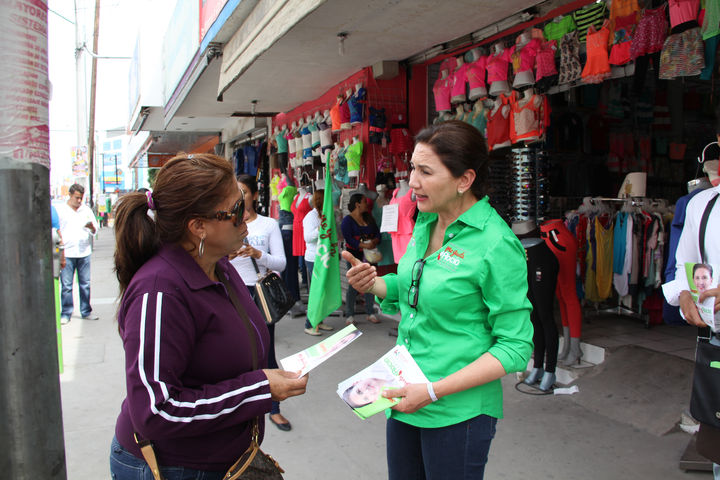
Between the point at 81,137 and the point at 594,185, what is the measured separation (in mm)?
16130

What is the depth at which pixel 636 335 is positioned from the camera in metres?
5.89

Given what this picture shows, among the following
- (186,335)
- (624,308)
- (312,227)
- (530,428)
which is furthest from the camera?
(312,227)

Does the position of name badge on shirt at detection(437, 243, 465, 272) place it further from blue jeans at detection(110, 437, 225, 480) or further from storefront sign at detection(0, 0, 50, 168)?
storefront sign at detection(0, 0, 50, 168)

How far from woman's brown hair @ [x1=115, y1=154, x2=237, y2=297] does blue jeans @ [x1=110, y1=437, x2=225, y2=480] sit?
0.52m

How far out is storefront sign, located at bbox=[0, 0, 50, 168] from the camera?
1.57 meters

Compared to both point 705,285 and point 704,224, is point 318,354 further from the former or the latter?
point 704,224

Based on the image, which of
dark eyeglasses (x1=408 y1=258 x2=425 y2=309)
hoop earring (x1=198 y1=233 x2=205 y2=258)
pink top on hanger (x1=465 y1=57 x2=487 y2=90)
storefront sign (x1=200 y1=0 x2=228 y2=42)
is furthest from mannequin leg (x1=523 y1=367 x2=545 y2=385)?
storefront sign (x1=200 y1=0 x2=228 y2=42)

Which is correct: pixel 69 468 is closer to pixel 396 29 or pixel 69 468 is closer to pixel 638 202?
pixel 396 29

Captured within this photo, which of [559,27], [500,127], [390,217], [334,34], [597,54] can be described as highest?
[334,34]

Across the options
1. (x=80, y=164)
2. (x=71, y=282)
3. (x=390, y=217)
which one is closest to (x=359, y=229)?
(x=390, y=217)

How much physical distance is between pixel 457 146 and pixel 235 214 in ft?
2.77

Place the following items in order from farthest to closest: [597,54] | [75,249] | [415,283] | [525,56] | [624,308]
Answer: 1. [75,249]
2. [624,308]
3. [525,56]
4. [597,54]
5. [415,283]

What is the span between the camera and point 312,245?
25.4 ft

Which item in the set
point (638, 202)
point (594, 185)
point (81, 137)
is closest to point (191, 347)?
point (638, 202)
